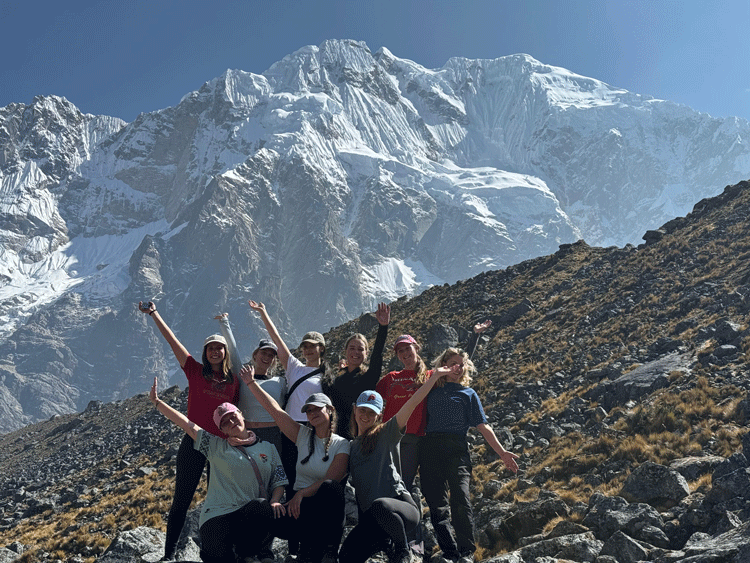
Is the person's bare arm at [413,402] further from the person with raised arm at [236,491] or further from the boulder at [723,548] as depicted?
the boulder at [723,548]

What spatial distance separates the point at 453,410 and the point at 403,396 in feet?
2.18

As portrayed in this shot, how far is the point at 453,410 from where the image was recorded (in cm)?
759

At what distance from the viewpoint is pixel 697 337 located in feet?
53.1

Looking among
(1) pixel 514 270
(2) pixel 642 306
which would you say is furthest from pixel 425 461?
(1) pixel 514 270

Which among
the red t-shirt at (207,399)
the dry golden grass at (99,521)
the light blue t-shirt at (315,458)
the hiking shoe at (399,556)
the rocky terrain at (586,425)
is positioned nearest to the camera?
the hiking shoe at (399,556)

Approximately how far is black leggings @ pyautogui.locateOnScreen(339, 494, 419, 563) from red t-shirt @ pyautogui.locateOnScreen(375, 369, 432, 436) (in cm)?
168

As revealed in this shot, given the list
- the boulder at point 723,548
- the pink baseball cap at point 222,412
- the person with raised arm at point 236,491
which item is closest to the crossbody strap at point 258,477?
the person with raised arm at point 236,491

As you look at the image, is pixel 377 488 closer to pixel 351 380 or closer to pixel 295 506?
pixel 295 506

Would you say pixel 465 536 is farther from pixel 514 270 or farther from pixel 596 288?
pixel 514 270

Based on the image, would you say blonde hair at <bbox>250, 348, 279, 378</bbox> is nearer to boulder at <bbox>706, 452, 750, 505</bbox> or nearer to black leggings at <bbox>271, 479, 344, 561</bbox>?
black leggings at <bbox>271, 479, 344, 561</bbox>

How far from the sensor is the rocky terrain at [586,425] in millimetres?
6684

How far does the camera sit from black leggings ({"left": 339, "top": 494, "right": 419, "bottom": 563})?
233 inches

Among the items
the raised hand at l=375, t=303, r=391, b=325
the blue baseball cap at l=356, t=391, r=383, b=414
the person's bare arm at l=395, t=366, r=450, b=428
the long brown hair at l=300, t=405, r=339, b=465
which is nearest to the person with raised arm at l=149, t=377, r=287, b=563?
the long brown hair at l=300, t=405, r=339, b=465

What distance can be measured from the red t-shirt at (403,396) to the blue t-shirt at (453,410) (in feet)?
0.38
